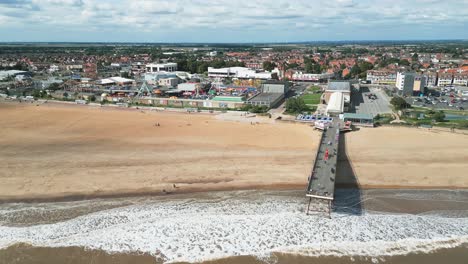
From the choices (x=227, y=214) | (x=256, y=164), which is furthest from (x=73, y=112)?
(x=227, y=214)

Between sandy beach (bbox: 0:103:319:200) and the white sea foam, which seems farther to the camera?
sandy beach (bbox: 0:103:319:200)

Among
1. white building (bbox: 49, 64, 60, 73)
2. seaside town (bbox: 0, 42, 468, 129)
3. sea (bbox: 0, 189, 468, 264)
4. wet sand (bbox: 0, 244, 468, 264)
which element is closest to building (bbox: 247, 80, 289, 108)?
seaside town (bbox: 0, 42, 468, 129)

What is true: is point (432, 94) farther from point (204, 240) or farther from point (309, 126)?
point (204, 240)

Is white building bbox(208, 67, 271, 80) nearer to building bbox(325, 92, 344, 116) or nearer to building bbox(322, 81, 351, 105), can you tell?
building bbox(322, 81, 351, 105)

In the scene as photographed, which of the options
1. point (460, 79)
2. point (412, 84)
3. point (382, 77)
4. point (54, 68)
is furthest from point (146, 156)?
point (54, 68)

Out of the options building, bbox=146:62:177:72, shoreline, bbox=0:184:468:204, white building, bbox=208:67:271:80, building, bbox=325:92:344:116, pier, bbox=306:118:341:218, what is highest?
building, bbox=146:62:177:72
